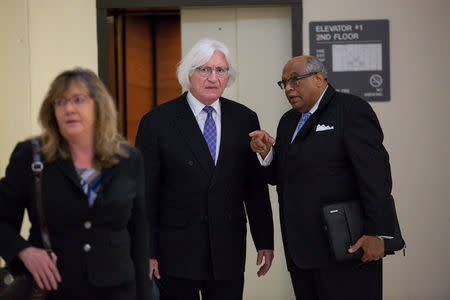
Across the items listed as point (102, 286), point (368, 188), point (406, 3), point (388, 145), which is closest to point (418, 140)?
point (388, 145)

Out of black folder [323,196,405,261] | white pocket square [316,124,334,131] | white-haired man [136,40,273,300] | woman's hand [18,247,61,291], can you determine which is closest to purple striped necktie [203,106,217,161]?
white-haired man [136,40,273,300]

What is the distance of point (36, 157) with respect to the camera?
2113 millimetres

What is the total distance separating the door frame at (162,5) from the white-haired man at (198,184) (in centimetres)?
182

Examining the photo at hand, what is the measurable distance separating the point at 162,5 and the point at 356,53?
1.51m

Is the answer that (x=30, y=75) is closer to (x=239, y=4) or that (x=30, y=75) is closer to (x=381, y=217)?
(x=239, y=4)

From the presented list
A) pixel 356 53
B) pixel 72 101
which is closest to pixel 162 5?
pixel 356 53

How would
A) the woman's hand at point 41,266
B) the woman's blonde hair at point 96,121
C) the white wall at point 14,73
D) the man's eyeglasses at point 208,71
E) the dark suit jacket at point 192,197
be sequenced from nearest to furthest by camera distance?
the woman's hand at point 41,266
the woman's blonde hair at point 96,121
the dark suit jacket at point 192,197
the man's eyeglasses at point 208,71
the white wall at point 14,73

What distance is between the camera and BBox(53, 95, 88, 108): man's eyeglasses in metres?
2.18

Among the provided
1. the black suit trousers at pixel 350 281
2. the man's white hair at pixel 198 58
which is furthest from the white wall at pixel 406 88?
the black suit trousers at pixel 350 281

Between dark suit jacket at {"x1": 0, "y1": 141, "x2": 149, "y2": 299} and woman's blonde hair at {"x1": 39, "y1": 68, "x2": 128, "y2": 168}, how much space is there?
5 centimetres

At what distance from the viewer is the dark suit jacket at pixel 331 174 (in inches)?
114

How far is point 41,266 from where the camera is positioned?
6.75 ft

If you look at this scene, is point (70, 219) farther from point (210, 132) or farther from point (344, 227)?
point (344, 227)

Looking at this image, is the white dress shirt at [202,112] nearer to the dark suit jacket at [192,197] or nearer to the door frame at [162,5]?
the dark suit jacket at [192,197]
